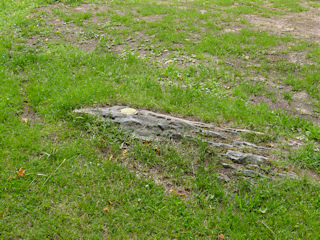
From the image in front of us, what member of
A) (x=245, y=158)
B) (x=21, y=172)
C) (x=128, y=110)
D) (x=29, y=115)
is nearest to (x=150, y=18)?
(x=128, y=110)

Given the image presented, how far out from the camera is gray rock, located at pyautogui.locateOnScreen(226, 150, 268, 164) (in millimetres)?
3798

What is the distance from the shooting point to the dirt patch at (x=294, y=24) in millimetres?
8703

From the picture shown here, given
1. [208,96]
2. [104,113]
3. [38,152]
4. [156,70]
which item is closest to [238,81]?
[208,96]

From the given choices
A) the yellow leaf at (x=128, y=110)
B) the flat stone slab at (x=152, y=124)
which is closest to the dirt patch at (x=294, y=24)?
the flat stone slab at (x=152, y=124)

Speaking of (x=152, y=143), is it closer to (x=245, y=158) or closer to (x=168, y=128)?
(x=168, y=128)

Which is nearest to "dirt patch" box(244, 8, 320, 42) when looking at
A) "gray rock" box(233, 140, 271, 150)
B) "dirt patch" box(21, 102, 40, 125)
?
"gray rock" box(233, 140, 271, 150)

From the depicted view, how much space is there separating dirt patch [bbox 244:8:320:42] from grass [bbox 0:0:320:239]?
2.34 ft

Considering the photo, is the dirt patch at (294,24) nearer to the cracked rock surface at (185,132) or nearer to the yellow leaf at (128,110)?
the cracked rock surface at (185,132)

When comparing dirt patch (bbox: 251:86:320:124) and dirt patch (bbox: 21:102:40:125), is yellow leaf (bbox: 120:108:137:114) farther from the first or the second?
dirt patch (bbox: 251:86:320:124)

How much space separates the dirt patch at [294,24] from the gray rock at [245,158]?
6.20 meters

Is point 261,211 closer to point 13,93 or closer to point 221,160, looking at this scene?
point 221,160

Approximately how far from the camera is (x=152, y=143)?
4062 millimetres

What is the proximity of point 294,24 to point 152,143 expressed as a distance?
27.2 ft

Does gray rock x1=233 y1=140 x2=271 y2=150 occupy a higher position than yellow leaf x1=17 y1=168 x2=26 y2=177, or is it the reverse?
yellow leaf x1=17 y1=168 x2=26 y2=177
